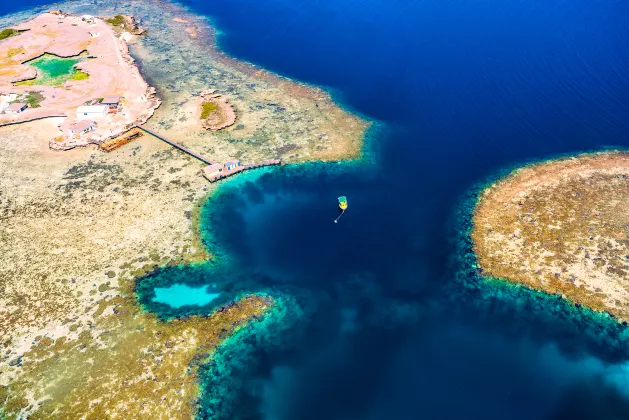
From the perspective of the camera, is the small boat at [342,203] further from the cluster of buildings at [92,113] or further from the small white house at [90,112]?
→ the small white house at [90,112]

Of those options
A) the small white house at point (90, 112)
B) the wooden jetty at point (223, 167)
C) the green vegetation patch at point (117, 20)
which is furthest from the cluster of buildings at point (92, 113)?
the green vegetation patch at point (117, 20)

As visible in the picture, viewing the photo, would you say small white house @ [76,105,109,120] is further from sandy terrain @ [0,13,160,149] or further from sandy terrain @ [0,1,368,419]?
sandy terrain @ [0,1,368,419]

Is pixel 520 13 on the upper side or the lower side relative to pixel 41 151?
upper

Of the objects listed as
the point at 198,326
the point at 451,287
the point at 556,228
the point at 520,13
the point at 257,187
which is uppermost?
the point at 520,13

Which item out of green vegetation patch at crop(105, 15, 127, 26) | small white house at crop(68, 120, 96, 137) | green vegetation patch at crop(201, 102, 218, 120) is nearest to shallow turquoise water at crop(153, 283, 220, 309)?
green vegetation patch at crop(201, 102, 218, 120)

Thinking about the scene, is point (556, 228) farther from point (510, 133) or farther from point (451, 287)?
point (510, 133)

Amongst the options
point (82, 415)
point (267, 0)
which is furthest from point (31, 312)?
point (267, 0)
